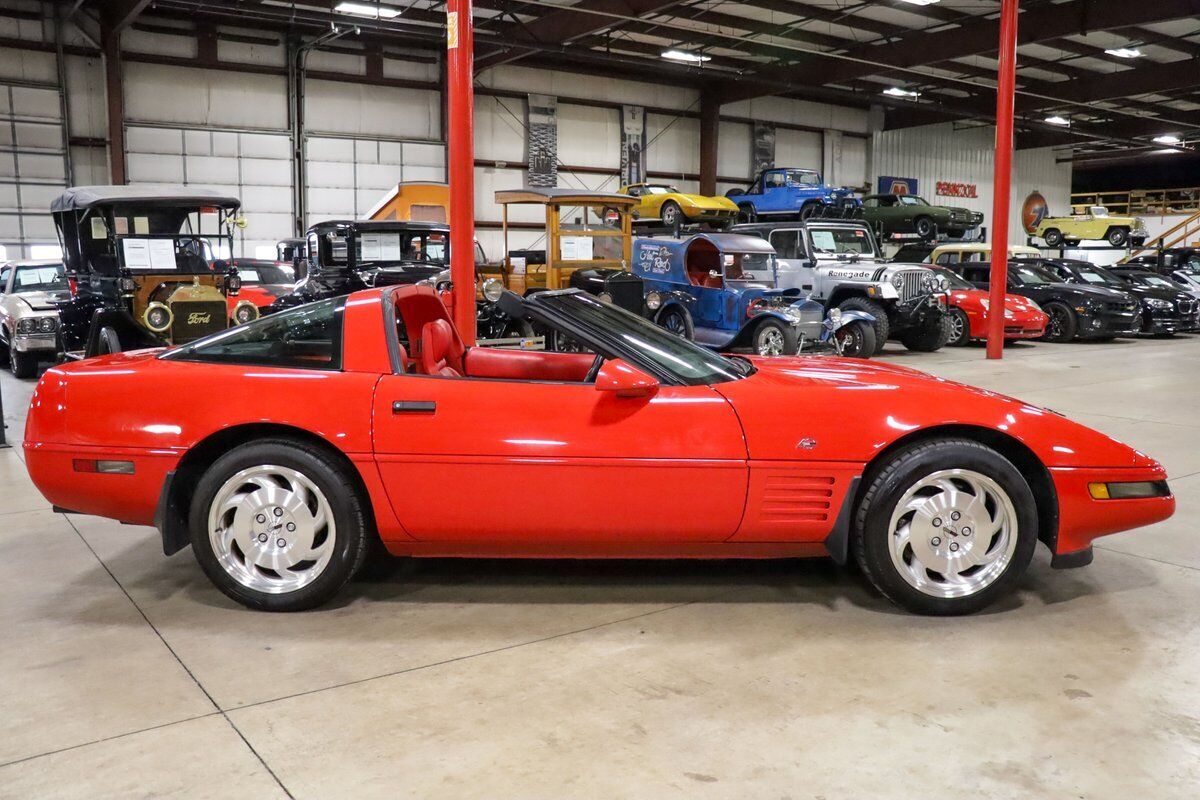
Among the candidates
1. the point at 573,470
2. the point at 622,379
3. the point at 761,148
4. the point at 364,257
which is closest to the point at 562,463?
the point at 573,470

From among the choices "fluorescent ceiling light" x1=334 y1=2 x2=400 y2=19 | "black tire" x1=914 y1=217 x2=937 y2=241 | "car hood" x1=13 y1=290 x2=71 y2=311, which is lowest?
"car hood" x1=13 y1=290 x2=71 y2=311

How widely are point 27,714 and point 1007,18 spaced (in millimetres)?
14964

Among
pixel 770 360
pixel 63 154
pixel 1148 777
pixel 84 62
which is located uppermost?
pixel 84 62

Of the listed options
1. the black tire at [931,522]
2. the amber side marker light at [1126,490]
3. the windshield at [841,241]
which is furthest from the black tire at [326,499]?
the windshield at [841,241]

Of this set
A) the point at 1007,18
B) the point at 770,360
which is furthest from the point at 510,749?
the point at 1007,18

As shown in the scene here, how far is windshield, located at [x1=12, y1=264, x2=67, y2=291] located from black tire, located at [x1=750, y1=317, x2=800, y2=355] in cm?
857

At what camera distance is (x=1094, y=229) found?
27.6 m

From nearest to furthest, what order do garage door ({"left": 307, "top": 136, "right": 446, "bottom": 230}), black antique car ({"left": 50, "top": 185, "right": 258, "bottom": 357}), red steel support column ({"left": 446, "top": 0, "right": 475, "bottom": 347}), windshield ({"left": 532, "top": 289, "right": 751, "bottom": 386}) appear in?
1. windshield ({"left": 532, "top": 289, "right": 751, "bottom": 386})
2. red steel support column ({"left": 446, "top": 0, "right": 475, "bottom": 347})
3. black antique car ({"left": 50, "top": 185, "right": 258, "bottom": 357})
4. garage door ({"left": 307, "top": 136, "right": 446, "bottom": 230})

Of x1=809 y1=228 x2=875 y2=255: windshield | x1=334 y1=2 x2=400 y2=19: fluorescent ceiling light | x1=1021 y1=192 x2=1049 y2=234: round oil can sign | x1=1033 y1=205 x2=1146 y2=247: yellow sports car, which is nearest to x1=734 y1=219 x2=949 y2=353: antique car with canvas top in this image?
x1=809 y1=228 x2=875 y2=255: windshield

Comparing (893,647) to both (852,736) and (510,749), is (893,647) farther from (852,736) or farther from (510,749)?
(510,749)

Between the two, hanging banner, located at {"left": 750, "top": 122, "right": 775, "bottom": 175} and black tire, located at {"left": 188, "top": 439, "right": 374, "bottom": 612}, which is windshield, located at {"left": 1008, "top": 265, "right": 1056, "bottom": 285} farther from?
black tire, located at {"left": 188, "top": 439, "right": 374, "bottom": 612}

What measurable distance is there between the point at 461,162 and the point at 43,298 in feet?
18.2

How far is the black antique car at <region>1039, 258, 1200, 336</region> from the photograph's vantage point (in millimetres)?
17391

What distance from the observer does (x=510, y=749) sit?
2.44m
